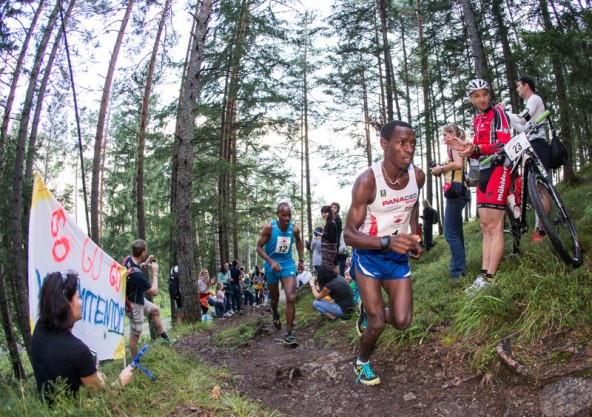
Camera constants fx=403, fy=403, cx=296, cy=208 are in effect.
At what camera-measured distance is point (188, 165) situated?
991 centimetres

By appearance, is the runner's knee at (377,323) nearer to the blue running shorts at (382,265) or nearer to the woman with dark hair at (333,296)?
the blue running shorts at (382,265)

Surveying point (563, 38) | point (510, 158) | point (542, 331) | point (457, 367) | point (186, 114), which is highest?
point (563, 38)

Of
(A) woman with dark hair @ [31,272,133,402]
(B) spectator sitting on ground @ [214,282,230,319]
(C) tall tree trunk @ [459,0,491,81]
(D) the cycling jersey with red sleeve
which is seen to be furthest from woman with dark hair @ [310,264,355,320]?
(B) spectator sitting on ground @ [214,282,230,319]

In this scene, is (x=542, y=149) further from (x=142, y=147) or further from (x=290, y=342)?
(x=142, y=147)

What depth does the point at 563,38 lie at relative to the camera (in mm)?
8438

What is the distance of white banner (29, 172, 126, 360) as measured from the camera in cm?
377

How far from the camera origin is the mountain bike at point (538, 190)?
412cm

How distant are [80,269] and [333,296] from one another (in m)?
4.44

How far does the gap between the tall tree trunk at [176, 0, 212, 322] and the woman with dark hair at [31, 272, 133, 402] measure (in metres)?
6.82

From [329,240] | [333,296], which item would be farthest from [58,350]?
A: [329,240]

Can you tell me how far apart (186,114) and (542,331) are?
866 cm

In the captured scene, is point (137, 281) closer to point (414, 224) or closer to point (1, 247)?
point (414, 224)

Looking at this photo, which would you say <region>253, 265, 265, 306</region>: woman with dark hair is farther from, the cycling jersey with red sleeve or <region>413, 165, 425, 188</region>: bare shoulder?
<region>413, 165, 425, 188</region>: bare shoulder

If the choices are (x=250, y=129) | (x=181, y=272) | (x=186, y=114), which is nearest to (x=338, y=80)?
(x=250, y=129)
